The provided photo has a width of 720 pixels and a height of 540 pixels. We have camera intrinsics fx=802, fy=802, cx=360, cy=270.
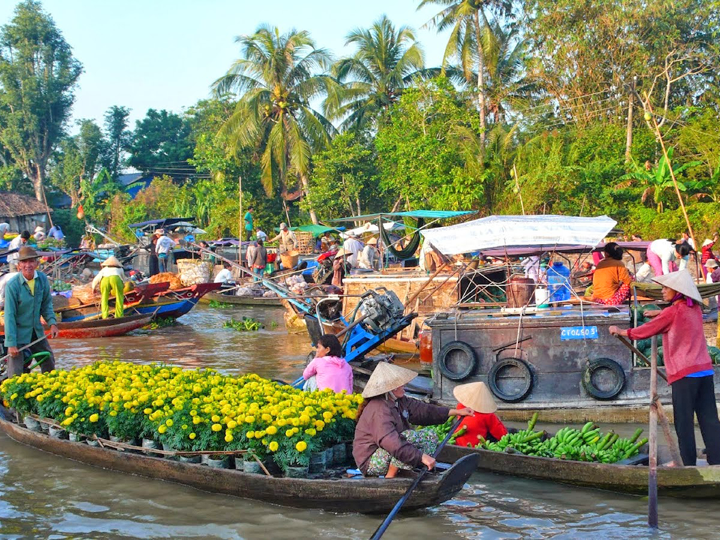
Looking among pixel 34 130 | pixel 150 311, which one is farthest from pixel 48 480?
pixel 34 130

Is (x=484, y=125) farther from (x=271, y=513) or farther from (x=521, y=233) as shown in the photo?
(x=271, y=513)

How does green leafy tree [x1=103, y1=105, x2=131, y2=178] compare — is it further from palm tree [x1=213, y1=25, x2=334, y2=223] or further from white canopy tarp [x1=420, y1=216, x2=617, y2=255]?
white canopy tarp [x1=420, y1=216, x2=617, y2=255]

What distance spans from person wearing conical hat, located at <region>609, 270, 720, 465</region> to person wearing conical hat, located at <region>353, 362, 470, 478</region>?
161cm

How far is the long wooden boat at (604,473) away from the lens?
225 inches

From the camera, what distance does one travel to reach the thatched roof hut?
36.0 meters

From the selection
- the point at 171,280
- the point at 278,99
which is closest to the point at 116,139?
the point at 278,99

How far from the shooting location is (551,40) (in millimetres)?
24922

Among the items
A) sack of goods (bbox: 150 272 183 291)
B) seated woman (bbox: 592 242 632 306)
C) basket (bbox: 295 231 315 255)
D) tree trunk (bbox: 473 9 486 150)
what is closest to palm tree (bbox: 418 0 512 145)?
tree trunk (bbox: 473 9 486 150)

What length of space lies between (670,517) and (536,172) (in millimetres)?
19048

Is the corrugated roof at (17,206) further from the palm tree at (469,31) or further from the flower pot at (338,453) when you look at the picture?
the flower pot at (338,453)

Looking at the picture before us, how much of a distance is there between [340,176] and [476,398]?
24591 mm

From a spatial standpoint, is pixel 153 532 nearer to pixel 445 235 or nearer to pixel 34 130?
pixel 445 235

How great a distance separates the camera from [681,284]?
19.3 ft

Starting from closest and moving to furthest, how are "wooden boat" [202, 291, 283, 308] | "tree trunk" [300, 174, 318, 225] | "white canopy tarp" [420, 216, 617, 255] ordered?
"white canopy tarp" [420, 216, 617, 255] < "wooden boat" [202, 291, 283, 308] < "tree trunk" [300, 174, 318, 225]
